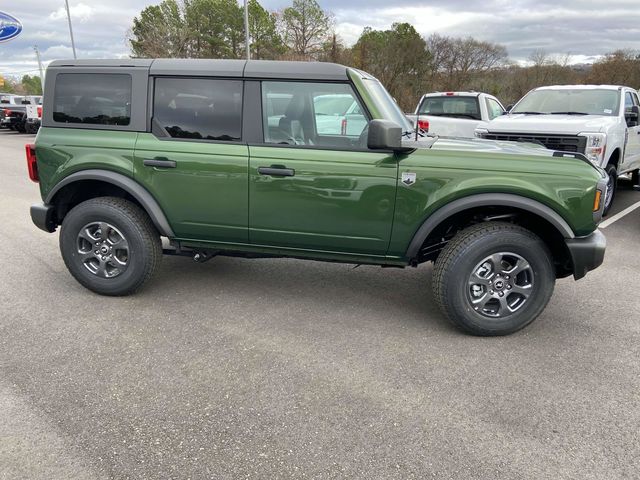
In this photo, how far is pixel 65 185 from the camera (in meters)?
4.04

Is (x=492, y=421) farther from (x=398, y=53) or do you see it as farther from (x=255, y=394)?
(x=398, y=53)

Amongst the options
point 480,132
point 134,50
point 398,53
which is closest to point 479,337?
point 480,132

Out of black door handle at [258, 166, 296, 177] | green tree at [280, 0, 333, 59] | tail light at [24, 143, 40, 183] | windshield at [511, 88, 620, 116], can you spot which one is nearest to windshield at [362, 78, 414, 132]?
black door handle at [258, 166, 296, 177]

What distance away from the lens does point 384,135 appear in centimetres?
326

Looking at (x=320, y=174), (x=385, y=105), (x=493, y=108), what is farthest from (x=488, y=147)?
(x=493, y=108)

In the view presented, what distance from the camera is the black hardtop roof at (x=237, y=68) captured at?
11.9 feet

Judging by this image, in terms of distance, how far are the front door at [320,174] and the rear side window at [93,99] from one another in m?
1.11

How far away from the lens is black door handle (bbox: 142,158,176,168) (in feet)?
12.5

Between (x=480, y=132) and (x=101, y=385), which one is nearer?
(x=101, y=385)

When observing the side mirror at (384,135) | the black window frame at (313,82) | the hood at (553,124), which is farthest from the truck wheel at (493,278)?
the hood at (553,124)

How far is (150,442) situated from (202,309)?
5.40ft

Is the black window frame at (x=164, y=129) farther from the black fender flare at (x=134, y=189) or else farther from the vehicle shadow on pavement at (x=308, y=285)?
the vehicle shadow on pavement at (x=308, y=285)

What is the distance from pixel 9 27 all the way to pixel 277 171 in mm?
29344

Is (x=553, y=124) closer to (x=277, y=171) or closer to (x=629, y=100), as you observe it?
(x=629, y=100)
